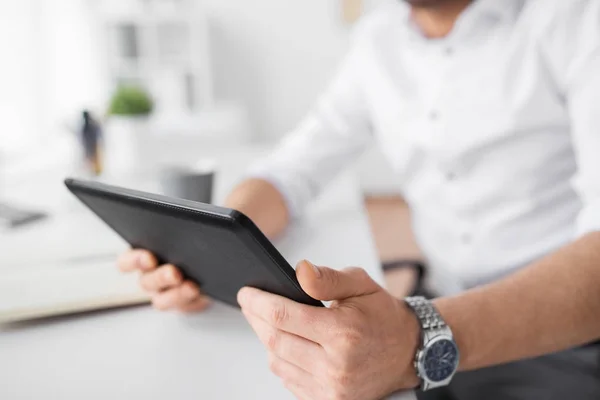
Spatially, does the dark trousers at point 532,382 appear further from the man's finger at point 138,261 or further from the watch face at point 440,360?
the man's finger at point 138,261

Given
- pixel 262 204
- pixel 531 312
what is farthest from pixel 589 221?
pixel 262 204

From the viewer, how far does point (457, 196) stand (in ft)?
3.11

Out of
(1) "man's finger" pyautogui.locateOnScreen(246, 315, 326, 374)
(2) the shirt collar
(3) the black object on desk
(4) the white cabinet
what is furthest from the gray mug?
(4) the white cabinet

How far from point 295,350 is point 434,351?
0.14 metres

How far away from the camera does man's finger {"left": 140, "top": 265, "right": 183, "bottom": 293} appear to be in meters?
0.61

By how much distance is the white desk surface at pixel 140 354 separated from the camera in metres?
0.50

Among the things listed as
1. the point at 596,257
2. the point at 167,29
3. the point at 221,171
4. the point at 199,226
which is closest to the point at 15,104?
the point at 167,29

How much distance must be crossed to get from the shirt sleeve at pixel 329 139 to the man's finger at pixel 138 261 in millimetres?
380

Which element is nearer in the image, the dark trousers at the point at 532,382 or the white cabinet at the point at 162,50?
the dark trousers at the point at 532,382

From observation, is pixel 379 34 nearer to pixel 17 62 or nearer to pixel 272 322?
pixel 272 322

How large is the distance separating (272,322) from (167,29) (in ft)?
9.83

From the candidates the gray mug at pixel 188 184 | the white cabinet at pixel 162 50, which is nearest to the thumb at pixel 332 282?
the gray mug at pixel 188 184

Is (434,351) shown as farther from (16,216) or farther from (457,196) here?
(16,216)

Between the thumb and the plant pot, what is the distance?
104 cm
